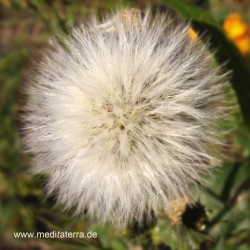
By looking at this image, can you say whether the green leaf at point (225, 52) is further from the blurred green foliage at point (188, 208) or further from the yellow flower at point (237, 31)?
the yellow flower at point (237, 31)

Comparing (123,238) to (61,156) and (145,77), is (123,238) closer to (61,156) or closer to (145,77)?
(61,156)

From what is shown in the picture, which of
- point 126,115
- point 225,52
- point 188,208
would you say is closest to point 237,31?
point 225,52

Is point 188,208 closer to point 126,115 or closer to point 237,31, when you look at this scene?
point 126,115

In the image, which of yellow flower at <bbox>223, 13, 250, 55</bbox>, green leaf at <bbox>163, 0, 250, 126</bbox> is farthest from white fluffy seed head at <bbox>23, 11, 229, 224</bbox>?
yellow flower at <bbox>223, 13, 250, 55</bbox>

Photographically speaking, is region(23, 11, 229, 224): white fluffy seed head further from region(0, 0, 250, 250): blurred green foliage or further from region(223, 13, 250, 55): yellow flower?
region(223, 13, 250, 55): yellow flower

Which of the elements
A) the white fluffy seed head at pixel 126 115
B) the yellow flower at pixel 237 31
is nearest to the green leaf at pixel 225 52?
the white fluffy seed head at pixel 126 115

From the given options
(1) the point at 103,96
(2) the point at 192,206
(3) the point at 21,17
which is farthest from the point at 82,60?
(3) the point at 21,17

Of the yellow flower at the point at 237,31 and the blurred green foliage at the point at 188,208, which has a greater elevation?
the yellow flower at the point at 237,31

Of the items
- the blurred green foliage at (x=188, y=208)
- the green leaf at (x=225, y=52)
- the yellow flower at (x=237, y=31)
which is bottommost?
the blurred green foliage at (x=188, y=208)
